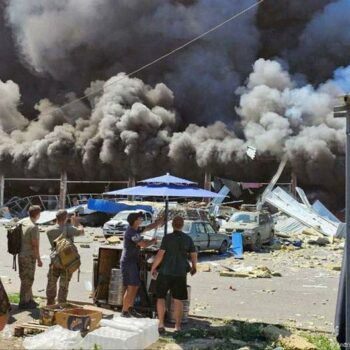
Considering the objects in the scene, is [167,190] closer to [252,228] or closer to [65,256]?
[65,256]

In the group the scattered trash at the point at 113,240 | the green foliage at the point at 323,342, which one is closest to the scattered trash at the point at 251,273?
the green foliage at the point at 323,342

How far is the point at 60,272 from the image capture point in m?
8.23

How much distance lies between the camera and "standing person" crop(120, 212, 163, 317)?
803 centimetres

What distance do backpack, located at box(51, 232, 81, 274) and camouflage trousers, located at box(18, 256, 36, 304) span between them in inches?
26.0

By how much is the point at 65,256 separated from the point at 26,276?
0.93 m

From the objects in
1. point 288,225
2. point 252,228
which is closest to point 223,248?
point 252,228

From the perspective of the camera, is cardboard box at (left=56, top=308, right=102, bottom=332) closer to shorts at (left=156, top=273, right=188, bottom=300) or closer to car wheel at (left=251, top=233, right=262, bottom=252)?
shorts at (left=156, top=273, right=188, bottom=300)

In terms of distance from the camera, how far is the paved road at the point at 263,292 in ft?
30.0

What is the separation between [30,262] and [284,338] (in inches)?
166

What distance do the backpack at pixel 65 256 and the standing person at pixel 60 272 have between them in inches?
3.3

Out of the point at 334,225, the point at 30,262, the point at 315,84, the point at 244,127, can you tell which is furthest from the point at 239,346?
the point at 315,84

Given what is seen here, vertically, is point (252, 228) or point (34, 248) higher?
point (34, 248)

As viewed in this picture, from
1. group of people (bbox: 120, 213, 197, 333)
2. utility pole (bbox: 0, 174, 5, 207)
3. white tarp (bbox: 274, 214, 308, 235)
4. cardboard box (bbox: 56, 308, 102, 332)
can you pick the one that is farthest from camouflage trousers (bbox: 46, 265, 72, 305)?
utility pole (bbox: 0, 174, 5, 207)

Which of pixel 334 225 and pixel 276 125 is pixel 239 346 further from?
pixel 276 125
